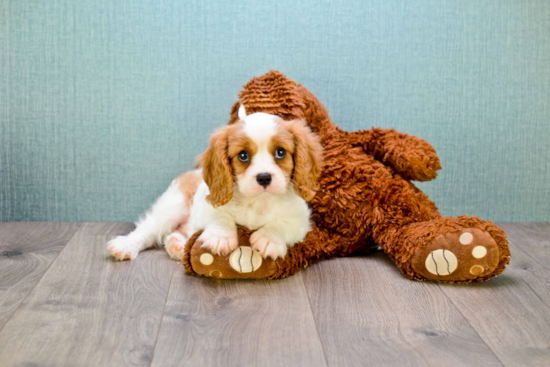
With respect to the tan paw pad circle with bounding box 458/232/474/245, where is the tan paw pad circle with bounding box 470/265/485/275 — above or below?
below

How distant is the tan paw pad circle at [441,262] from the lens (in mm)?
1695

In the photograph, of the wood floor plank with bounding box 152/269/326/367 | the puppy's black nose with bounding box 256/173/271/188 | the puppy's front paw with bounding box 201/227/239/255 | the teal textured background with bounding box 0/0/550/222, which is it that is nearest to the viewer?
the wood floor plank with bounding box 152/269/326/367

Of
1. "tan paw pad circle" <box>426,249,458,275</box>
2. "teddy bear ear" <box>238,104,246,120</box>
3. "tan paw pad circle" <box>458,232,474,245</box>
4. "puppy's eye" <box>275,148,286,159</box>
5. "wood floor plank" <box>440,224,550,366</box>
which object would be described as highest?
"teddy bear ear" <box>238,104,246,120</box>

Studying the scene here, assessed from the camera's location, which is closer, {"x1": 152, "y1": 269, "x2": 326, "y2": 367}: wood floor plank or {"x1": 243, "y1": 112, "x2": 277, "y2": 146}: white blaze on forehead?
{"x1": 152, "y1": 269, "x2": 326, "y2": 367}: wood floor plank

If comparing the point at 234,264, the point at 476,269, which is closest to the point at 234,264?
the point at 234,264

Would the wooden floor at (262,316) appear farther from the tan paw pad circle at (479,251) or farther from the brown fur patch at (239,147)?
the brown fur patch at (239,147)

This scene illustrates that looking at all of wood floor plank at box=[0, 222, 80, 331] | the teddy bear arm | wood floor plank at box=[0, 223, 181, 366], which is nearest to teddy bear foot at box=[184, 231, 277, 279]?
wood floor plank at box=[0, 223, 181, 366]

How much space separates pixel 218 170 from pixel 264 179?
161 mm

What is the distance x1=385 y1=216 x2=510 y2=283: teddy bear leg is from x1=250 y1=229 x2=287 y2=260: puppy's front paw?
39 centimetres

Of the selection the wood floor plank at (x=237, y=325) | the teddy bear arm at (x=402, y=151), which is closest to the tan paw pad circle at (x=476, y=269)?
the teddy bear arm at (x=402, y=151)

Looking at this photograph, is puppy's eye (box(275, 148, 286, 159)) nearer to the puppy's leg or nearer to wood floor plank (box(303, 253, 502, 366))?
wood floor plank (box(303, 253, 502, 366))

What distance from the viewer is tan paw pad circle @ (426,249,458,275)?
1.70 metres

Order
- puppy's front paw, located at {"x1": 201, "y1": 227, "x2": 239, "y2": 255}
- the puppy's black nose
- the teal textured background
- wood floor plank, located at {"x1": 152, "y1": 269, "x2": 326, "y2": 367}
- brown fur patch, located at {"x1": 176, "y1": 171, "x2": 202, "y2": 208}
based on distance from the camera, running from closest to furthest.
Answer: wood floor plank, located at {"x1": 152, "y1": 269, "x2": 326, "y2": 367} → the puppy's black nose → puppy's front paw, located at {"x1": 201, "y1": 227, "x2": 239, "y2": 255} → brown fur patch, located at {"x1": 176, "y1": 171, "x2": 202, "y2": 208} → the teal textured background

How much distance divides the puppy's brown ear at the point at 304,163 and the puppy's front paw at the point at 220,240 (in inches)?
9.8
